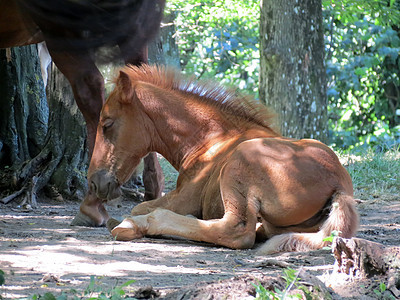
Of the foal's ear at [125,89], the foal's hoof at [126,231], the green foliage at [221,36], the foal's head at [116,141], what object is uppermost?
the green foliage at [221,36]

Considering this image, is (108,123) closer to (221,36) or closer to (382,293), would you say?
(382,293)

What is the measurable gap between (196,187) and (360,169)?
4.02 meters

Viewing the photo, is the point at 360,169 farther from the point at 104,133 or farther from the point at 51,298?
the point at 51,298

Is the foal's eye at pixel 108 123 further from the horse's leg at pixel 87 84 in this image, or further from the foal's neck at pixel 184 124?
the horse's leg at pixel 87 84

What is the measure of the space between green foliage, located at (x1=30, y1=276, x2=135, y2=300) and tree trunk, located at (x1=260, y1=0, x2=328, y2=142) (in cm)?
656

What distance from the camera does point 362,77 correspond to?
16250 mm

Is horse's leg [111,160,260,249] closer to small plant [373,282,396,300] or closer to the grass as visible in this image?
small plant [373,282,396,300]

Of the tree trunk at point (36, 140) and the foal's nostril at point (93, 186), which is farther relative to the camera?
the tree trunk at point (36, 140)

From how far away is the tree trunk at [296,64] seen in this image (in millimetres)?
9016

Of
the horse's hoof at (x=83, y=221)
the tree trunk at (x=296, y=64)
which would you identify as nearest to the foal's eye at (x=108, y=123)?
the horse's hoof at (x=83, y=221)

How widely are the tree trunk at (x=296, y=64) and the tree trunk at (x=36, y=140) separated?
3.30 m

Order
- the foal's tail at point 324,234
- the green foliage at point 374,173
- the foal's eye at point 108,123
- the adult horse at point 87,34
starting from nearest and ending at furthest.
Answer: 1. the adult horse at point 87,34
2. the foal's tail at point 324,234
3. the foal's eye at point 108,123
4. the green foliage at point 374,173

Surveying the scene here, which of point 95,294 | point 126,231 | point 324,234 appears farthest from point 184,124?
point 95,294

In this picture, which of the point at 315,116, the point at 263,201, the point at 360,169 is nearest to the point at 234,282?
the point at 263,201
